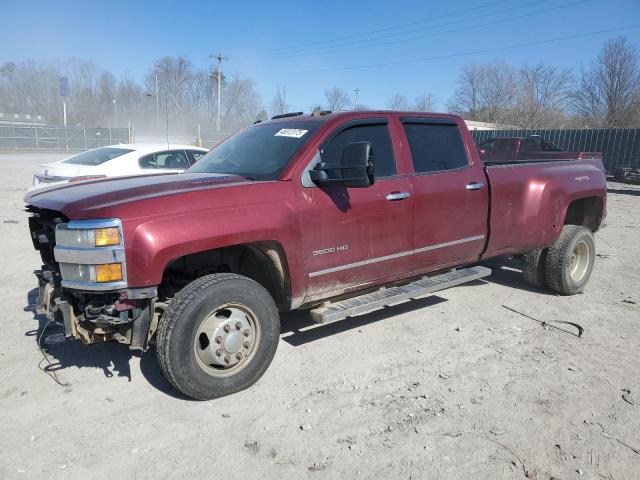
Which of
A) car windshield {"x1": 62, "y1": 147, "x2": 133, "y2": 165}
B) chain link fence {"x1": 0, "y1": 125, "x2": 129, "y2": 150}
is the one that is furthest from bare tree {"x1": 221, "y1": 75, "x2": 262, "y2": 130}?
car windshield {"x1": 62, "y1": 147, "x2": 133, "y2": 165}

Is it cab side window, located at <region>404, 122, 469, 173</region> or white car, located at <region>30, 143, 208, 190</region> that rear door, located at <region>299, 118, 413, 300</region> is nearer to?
cab side window, located at <region>404, 122, 469, 173</region>

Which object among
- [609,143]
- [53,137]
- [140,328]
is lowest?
[140,328]

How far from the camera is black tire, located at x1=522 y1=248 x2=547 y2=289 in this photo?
579 cm

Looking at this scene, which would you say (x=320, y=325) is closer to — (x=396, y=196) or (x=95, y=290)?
(x=396, y=196)

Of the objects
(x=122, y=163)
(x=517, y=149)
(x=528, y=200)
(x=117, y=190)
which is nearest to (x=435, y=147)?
(x=528, y=200)

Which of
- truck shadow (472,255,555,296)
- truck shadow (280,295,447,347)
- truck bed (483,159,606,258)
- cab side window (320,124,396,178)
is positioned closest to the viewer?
cab side window (320,124,396,178)

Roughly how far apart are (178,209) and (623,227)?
1060cm

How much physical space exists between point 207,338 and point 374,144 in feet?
6.92

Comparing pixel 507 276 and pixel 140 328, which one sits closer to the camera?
pixel 140 328

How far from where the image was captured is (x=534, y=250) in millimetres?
5766

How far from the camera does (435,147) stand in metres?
4.84

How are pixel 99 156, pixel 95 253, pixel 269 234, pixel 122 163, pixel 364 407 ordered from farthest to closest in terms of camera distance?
pixel 99 156 → pixel 122 163 → pixel 269 234 → pixel 364 407 → pixel 95 253

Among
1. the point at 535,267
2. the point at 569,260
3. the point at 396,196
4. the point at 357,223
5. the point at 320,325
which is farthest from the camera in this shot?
the point at 535,267

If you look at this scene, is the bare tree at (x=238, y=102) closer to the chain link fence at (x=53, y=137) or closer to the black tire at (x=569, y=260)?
the chain link fence at (x=53, y=137)
